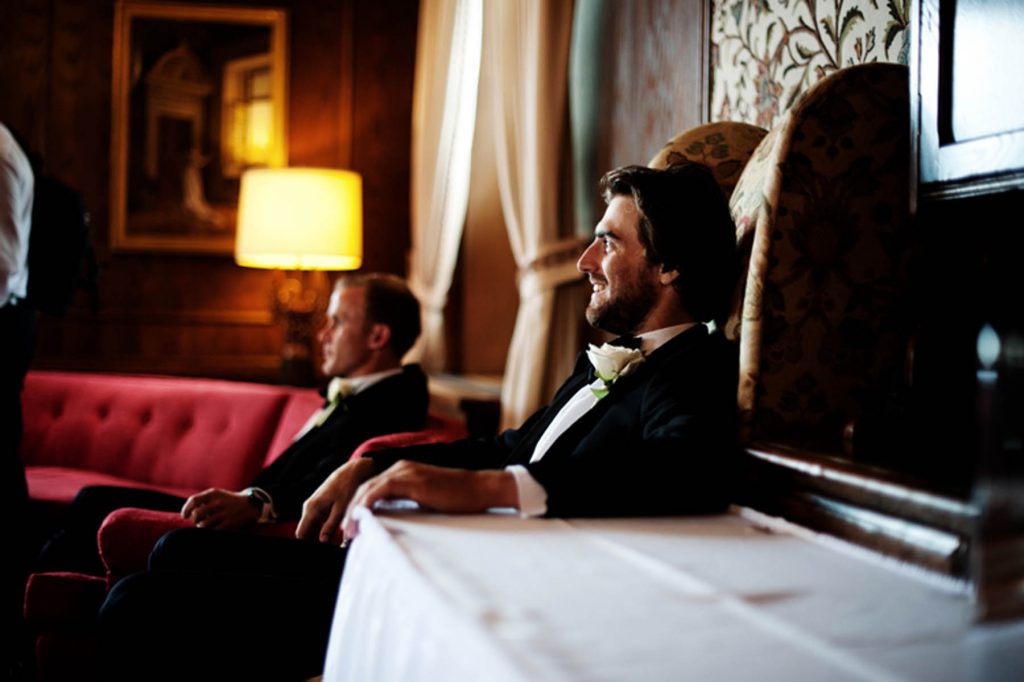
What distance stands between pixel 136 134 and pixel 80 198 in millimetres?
1798

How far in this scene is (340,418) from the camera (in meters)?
2.55

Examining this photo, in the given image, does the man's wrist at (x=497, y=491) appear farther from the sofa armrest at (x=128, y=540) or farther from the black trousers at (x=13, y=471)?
the black trousers at (x=13, y=471)

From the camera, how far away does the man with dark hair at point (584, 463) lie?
1312mm

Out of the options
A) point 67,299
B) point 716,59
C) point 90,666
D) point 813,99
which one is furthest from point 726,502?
point 67,299

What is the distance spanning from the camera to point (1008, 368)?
0.64 m

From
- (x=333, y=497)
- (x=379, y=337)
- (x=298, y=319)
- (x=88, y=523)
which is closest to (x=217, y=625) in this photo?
(x=333, y=497)

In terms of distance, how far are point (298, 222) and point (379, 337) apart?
5.96ft

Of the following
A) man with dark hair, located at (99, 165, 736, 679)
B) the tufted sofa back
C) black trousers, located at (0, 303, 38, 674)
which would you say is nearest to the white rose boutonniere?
man with dark hair, located at (99, 165, 736, 679)

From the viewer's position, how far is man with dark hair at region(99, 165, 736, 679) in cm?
131

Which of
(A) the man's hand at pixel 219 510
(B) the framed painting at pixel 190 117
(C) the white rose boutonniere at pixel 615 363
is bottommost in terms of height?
(A) the man's hand at pixel 219 510

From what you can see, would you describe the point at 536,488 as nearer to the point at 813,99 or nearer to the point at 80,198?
the point at 813,99

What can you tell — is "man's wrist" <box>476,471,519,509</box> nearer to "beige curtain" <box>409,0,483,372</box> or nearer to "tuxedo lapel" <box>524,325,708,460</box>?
"tuxedo lapel" <box>524,325,708,460</box>

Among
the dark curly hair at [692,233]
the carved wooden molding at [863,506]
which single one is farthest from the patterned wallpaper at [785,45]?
the carved wooden molding at [863,506]

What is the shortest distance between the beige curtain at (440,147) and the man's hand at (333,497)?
8.64 feet
